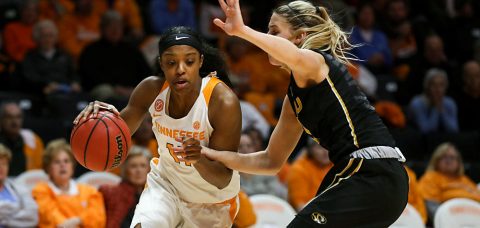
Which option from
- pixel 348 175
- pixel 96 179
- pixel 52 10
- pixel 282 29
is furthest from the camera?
pixel 52 10

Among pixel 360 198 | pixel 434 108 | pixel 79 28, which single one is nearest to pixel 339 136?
pixel 360 198

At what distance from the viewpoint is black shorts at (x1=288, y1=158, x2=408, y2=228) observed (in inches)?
155

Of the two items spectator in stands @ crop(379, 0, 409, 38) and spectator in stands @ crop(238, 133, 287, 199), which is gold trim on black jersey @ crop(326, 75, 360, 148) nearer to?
spectator in stands @ crop(238, 133, 287, 199)

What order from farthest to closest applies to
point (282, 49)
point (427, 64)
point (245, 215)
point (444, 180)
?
point (427, 64) → point (444, 180) → point (245, 215) → point (282, 49)

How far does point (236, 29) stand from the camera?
13.0ft

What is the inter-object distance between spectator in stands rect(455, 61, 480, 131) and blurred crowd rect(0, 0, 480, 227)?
1 cm

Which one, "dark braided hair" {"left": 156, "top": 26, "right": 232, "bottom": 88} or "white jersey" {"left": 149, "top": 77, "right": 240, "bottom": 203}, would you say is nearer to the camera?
"white jersey" {"left": 149, "top": 77, "right": 240, "bottom": 203}

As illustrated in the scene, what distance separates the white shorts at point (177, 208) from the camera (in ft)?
15.9

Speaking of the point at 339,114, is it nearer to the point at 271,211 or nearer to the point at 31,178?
the point at 271,211

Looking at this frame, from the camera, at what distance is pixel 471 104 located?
1072cm

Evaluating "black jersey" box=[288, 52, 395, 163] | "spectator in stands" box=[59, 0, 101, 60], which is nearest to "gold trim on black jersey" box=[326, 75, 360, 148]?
Result: "black jersey" box=[288, 52, 395, 163]

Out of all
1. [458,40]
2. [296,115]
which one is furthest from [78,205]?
[458,40]

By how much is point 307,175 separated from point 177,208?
138 inches

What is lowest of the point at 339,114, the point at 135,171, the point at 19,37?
the point at 135,171
